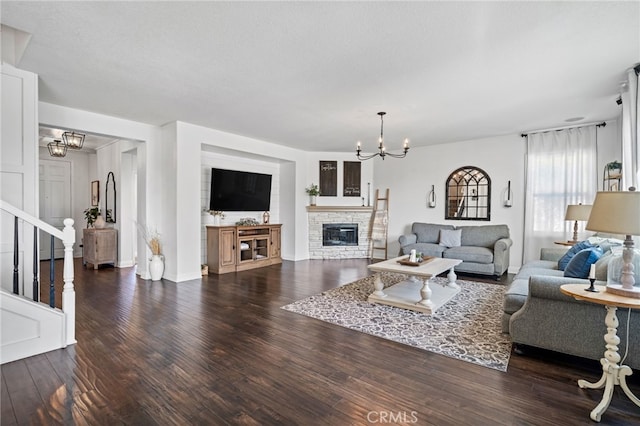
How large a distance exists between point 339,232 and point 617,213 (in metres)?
6.04

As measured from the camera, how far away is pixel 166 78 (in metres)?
3.39

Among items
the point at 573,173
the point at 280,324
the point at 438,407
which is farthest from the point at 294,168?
the point at 438,407

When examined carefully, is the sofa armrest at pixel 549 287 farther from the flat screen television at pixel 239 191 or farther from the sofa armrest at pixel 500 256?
the flat screen television at pixel 239 191

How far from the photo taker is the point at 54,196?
24.7ft

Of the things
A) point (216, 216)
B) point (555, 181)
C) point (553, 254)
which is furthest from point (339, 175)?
point (553, 254)

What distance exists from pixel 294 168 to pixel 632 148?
571 cm

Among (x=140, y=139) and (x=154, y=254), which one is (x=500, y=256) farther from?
(x=140, y=139)

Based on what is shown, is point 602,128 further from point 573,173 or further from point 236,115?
point 236,115

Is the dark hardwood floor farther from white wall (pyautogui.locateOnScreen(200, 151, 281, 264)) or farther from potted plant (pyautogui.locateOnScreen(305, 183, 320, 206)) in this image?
potted plant (pyautogui.locateOnScreen(305, 183, 320, 206))

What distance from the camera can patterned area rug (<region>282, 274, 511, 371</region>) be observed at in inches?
110

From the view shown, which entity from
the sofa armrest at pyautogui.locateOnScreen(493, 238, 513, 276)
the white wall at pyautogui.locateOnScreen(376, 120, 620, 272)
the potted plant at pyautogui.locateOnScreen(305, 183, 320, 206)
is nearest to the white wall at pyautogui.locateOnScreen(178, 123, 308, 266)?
the potted plant at pyautogui.locateOnScreen(305, 183, 320, 206)

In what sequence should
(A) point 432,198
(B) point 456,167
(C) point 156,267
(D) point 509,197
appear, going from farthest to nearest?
(A) point 432,198, (B) point 456,167, (D) point 509,197, (C) point 156,267

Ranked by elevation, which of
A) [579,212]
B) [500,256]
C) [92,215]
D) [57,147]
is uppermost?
[57,147]

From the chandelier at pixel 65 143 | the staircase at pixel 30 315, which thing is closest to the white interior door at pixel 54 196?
the chandelier at pixel 65 143
